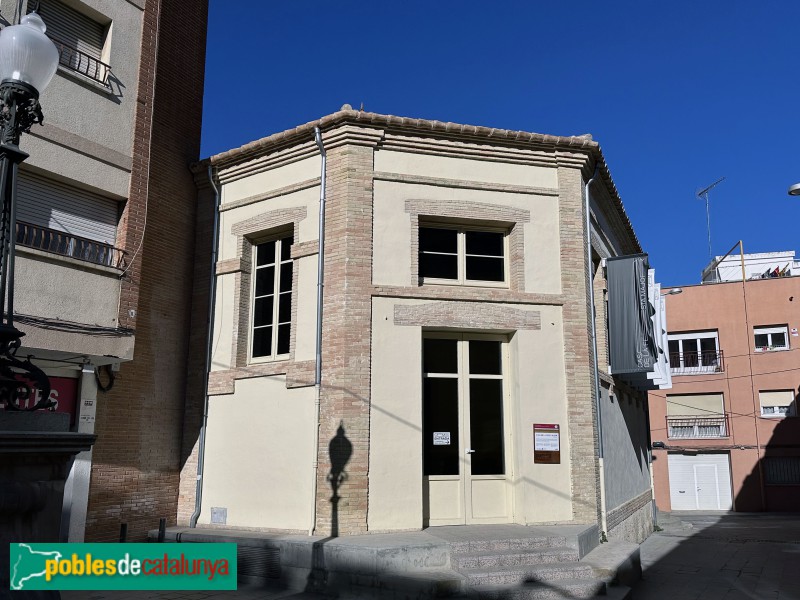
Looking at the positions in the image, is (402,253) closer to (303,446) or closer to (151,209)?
(303,446)

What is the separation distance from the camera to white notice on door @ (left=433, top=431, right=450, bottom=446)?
9718mm

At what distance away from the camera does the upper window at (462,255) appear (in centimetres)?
1024

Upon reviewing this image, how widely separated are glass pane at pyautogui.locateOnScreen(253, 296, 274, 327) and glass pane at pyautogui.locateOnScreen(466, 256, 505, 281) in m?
2.97

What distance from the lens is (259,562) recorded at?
337 inches

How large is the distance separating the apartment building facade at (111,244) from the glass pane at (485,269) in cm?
443

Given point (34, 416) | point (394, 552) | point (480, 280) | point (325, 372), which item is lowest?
point (394, 552)

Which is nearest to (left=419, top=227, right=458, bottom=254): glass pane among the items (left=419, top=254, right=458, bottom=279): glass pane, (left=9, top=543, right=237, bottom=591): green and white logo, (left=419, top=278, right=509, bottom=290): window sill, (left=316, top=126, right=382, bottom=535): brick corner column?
(left=419, top=254, right=458, bottom=279): glass pane

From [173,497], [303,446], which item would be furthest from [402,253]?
[173,497]

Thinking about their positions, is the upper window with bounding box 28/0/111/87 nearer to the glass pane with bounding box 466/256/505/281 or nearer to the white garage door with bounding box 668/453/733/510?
the glass pane with bounding box 466/256/505/281

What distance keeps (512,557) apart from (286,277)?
5001 millimetres

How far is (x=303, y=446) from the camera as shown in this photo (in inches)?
370

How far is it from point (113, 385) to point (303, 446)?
2.75 meters

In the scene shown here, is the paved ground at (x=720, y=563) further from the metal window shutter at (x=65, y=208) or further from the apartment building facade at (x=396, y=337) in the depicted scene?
the metal window shutter at (x=65, y=208)

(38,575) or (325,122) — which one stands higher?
(325,122)
